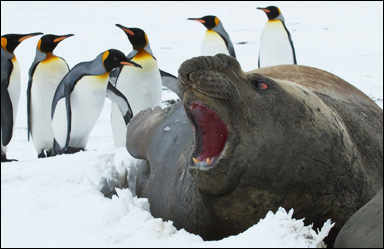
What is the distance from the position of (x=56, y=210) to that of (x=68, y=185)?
0.40 metres

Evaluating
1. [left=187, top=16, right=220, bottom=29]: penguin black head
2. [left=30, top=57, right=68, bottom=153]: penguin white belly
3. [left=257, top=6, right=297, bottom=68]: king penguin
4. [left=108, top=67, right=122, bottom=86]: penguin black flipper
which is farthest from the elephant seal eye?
[left=187, top=16, right=220, bottom=29]: penguin black head

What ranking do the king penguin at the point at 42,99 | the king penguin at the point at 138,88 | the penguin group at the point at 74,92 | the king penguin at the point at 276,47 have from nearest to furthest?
the penguin group at the point at 74,92 → the king penguin at the point at 138,88 → the king penguin at the point at 42,99 → the king penguin at the point at 276,47

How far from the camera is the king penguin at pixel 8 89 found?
18.3ft

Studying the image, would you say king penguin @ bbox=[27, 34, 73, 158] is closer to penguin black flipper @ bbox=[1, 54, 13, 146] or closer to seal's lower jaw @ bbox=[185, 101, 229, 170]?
penguin black flipper @ bbox=[1, 54, 13, 146]

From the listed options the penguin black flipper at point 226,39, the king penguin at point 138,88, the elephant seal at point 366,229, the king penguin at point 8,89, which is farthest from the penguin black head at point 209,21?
the elephant seal at point 366,229

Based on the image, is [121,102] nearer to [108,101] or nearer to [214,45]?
[214,45]

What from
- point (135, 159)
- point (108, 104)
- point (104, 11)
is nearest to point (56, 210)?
point (135, 159)

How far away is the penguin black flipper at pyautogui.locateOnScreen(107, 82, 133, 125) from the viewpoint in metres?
5.99

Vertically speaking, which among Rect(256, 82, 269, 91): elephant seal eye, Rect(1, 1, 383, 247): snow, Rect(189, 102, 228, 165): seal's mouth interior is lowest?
Rect(1, 1, 383, 247): snow

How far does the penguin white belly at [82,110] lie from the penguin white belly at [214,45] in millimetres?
2876

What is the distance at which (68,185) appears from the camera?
242 centimetres

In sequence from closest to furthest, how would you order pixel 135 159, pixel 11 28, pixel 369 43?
pixel 135 159, pixel 369 43, pixel 11 28

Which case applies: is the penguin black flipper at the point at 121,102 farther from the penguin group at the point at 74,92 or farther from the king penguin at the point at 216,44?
the king penguin at the point at 216,44

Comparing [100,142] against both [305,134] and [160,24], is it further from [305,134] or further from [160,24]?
[160,24]
